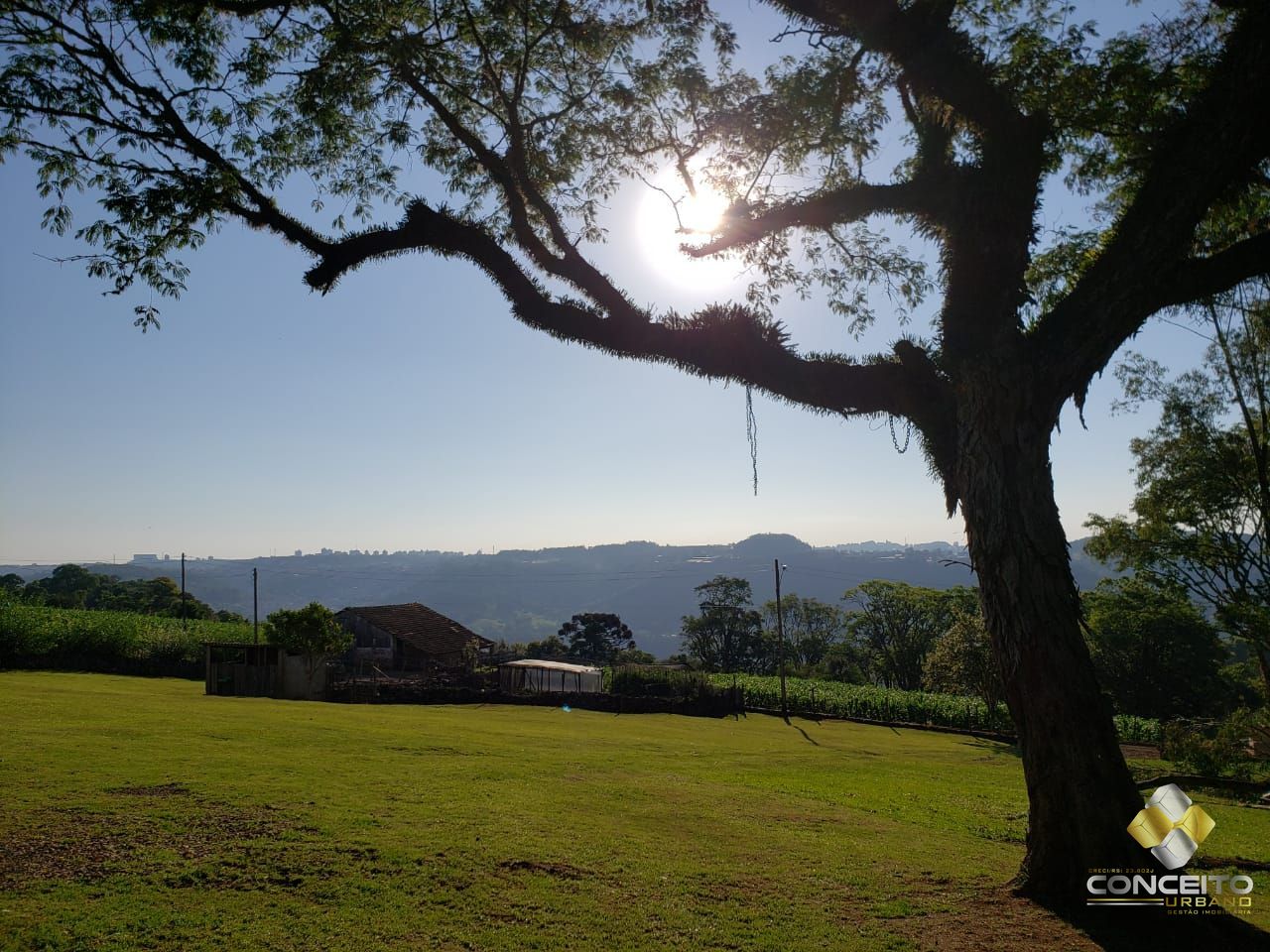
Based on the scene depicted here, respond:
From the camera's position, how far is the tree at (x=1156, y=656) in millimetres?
43781

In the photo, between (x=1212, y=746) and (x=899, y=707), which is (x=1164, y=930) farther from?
(x=899, y=707)

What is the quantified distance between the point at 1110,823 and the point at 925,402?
13.2 feet

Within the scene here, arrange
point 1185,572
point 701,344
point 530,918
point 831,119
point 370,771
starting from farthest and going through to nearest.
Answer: point 1185,572 → point 370,771 → point 831,119 → point 701,344 → point 530,918

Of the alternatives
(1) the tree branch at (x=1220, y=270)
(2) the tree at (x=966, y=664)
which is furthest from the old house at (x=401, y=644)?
(1) the tree branch at (x=1220, y=270)

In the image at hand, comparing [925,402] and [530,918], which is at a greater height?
[925,402]

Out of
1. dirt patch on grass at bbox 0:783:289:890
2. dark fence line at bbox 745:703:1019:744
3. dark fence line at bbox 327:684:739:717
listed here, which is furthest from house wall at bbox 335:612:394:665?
dirt patch on grass at bbox 0:783:289:890

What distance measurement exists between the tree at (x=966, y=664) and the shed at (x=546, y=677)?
64.2 feet

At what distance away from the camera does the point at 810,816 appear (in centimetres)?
1029

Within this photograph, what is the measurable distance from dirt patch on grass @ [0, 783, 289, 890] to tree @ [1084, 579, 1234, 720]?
161ft

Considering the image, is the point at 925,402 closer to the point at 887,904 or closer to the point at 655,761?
the point at 887,904

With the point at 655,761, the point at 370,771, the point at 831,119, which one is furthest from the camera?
the point at 655,761

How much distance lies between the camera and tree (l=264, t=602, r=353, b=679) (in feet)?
99.0

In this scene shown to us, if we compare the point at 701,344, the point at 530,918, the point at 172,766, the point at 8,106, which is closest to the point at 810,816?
the point at 530,918

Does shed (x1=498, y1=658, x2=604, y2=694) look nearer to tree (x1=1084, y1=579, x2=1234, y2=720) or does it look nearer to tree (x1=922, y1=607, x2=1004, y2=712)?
tree (x1=922, y1=607, x2=1004, y2=712)
